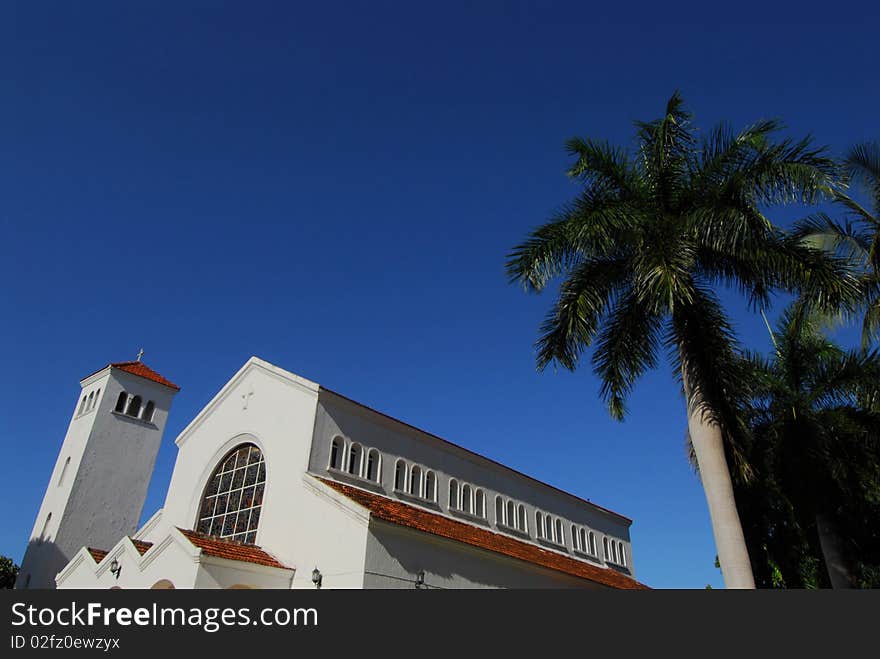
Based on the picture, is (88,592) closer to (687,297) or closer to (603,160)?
(687,297)

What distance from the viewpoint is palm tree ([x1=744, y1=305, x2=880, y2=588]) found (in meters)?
21.0

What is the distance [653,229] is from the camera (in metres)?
15.0

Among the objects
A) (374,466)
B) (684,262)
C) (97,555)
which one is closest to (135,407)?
(97,555)

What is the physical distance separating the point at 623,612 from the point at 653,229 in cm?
923

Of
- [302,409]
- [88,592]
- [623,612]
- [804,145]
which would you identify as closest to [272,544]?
[302,409]

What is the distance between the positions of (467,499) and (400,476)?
3.99m

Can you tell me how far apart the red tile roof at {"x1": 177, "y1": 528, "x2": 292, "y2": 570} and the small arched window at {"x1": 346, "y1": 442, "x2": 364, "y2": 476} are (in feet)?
13.4

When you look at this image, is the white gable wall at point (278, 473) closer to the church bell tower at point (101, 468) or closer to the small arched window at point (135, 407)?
the church bell tower at point (101, 468)

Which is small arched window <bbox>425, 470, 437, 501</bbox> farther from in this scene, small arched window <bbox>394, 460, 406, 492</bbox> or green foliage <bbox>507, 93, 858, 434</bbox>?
green foliage <bbox>507, 93, 858, 434</bbox>

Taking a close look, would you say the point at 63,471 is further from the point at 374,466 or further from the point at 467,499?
the point at 467,499

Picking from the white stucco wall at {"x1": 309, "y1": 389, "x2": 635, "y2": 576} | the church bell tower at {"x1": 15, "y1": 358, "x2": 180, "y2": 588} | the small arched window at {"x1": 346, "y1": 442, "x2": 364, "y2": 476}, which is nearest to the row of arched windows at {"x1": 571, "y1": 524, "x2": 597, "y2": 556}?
the white stucco wall at {"x1": 309, "y1": 389, "x2": 635, "y2": 576}

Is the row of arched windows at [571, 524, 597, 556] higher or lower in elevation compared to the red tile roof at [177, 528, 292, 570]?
higher

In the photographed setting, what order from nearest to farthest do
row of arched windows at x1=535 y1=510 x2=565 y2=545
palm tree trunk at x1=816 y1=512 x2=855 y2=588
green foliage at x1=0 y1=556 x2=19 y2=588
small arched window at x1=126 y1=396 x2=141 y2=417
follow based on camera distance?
palm tree trunk at x1=816 y1=512 x2=855 y2=588 → row of arched windows at x1=535 y1=510 x2=565 y2=545 → small arched window at x1=126 y1=396 x2=141 y2=417 → green foliage at x1=0 y1=556 x2=19 y2=588

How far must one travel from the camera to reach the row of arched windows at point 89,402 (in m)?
35.2
